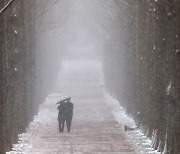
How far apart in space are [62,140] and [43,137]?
1.51 metres

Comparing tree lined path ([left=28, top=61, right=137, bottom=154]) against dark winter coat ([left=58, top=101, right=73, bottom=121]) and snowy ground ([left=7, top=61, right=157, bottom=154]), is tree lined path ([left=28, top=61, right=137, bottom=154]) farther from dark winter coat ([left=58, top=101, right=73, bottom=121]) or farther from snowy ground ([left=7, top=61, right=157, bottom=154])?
dark winter coat ([left=58, top=101, right=73, bottom=121])

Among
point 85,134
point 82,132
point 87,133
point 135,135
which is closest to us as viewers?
point 135,135

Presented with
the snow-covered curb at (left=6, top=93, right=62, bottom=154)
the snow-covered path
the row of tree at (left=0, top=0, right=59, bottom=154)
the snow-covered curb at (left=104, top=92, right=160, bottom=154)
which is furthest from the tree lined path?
the row of tree at (left=0, top=0, right=59, bottom=154)

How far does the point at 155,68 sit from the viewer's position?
2444cm

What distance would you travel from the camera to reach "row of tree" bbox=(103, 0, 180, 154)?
64.2 ft

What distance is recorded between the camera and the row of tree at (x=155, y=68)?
19.6 metres

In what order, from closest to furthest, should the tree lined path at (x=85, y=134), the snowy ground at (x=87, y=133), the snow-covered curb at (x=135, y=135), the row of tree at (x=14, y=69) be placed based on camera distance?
the row of tree at (x=14, y=69)
the tree lined path at (x=85, y=134)
the snow-covered curb at (x=135, y=135)
the snowy ground at (x=87, y=133)

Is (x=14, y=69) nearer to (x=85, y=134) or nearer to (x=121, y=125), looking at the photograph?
(x=85, y=134)

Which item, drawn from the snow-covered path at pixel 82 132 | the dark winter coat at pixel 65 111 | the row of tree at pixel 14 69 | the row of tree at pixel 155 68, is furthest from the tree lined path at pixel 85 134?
the row of tree at pixel 155 68

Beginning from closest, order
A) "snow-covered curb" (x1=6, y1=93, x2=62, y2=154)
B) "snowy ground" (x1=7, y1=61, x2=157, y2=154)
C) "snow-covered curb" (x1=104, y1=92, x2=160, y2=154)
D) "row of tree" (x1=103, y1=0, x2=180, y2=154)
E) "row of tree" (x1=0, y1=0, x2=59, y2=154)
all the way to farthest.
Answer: "row of tree" (x1=103, y1=0, x2=180, y2=154), "row of tree" (x1=0, y1=0, x2=59, y2=154), "snow-covered curb" (x1=104, y1=92, x2=160, y2=154), "snowy ground" (x1=7, y1=61, x2=157, y2=154), "snow-covered curb" (x1=6, y1=93, x2=62, y2=154)

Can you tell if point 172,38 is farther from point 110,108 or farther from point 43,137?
point 110,108

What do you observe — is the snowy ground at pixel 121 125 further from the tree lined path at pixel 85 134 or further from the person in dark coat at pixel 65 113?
the person in dark coat at pixel 65 113

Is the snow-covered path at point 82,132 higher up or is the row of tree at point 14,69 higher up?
the row of tree at point 14,69

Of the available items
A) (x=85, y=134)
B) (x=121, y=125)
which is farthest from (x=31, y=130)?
(x=121, y=125)
